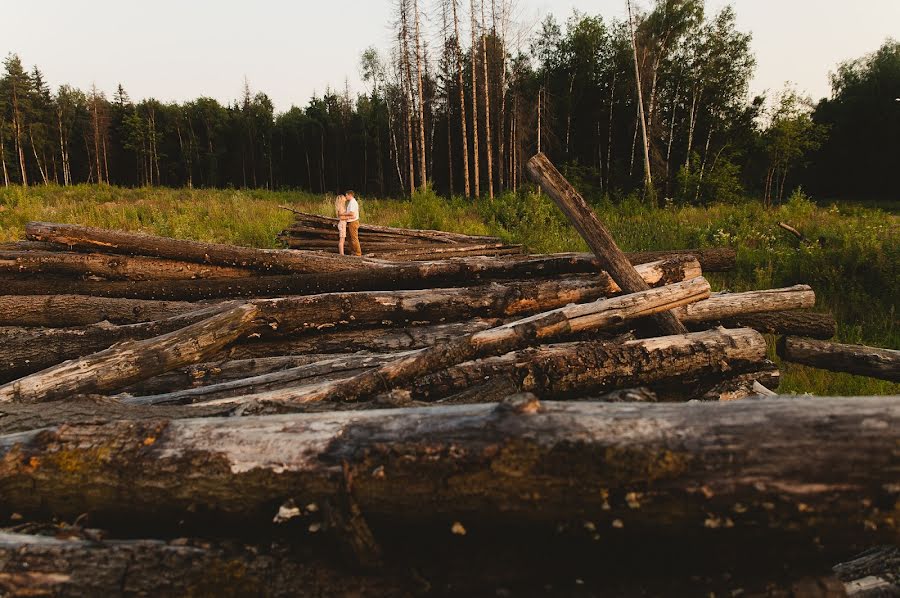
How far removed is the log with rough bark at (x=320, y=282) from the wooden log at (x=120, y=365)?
138 cm

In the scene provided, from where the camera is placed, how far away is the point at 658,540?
1456 mm

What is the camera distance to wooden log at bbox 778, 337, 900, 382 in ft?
11.7

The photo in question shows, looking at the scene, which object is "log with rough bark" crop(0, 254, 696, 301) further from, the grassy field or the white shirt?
the white shirt

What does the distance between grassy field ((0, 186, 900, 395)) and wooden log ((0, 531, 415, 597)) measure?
469cm

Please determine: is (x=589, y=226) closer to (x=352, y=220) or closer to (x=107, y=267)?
(x=107, y=267)

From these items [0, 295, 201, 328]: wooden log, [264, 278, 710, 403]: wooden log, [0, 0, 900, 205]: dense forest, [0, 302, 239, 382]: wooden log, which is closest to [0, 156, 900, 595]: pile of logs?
[264, 278, 710, 403]: wooden log

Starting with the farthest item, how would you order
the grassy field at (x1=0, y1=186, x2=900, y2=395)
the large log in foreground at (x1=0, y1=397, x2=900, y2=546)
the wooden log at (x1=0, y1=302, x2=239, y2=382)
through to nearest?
the grassy field at (x1=0, y1=186, x2=900, y2=395) < the wooden log at (x1=0, y1=302, x2=239, y2=382) < the large log in foreground at (x1=0, y1=397, x2=900, y2=546)

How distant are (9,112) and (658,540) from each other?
63.3 metres

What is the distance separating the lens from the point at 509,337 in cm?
292

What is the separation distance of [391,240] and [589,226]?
659 centimetres

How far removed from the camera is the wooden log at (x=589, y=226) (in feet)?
11.6

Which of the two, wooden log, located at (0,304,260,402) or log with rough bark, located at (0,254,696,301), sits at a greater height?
log with rough bark, located at (0,254,696,301)

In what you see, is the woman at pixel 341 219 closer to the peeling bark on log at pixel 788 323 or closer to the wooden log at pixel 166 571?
the peeling bark on log at pixel 788 323

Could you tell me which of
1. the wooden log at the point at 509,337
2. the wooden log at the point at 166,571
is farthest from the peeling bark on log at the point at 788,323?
the wooden log at the point at 166,571
